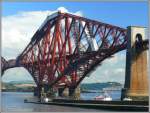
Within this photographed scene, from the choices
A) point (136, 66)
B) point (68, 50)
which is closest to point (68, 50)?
point (68, 50)

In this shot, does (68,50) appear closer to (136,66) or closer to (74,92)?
(74,92)

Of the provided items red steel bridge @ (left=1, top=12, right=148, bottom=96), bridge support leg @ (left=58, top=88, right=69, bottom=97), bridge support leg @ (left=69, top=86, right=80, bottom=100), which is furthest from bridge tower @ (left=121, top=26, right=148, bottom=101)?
bridge support leg @ (left=58, top=88, right=69, bottom=97)

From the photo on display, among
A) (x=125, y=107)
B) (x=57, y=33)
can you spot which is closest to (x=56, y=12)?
(x=57, y=33)

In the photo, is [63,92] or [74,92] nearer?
[74,92]

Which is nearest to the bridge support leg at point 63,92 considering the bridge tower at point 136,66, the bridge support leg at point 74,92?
the bridge support leg at point 74,92

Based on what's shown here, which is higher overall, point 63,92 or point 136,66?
point 136,66

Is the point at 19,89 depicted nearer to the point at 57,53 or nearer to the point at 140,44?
the point at 57,53
